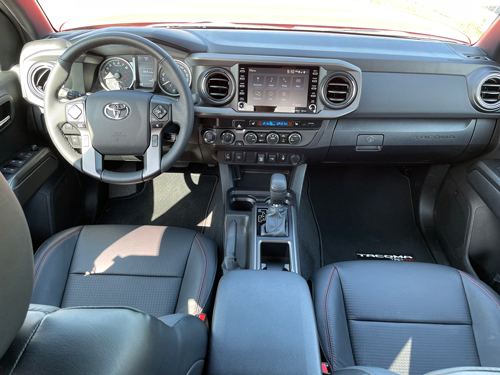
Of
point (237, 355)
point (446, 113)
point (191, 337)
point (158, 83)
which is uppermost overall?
point (158, 83)

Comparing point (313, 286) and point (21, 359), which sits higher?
point (21, 359)

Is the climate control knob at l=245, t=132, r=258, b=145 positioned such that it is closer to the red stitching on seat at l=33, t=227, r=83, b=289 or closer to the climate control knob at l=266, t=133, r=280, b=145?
the climate control knob at l=266, t=133, r=280, b=145

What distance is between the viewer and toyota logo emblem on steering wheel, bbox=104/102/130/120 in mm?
1387

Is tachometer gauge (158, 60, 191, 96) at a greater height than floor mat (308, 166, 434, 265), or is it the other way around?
tachometer gauge (158, 60, 191, 96)

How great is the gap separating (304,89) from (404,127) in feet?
2.13

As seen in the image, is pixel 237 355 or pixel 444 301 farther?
pixel 444 301

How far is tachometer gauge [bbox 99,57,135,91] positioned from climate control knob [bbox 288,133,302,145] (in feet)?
2.89

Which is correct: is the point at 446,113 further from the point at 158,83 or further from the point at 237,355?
the point at 237,355

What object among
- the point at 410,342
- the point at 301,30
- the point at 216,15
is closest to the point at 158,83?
the point at 216,15

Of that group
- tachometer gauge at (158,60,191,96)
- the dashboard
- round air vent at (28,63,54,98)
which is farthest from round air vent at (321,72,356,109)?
round air vent at (28,63,54,98)

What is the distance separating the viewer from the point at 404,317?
1312mm

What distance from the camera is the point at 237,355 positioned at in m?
0.88

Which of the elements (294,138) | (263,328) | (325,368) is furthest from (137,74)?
(325,368)

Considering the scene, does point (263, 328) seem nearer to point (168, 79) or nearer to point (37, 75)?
point (168, 79)
